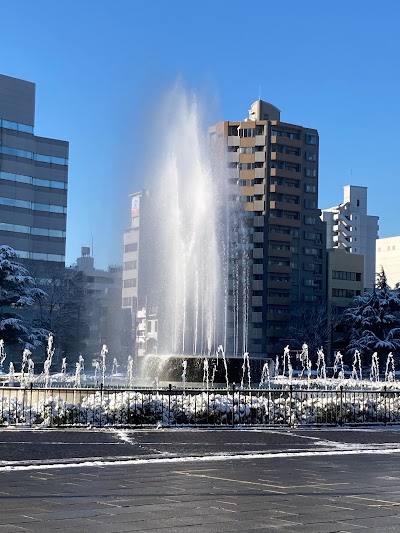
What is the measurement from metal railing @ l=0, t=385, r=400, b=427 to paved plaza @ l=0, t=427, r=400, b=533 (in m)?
2.19

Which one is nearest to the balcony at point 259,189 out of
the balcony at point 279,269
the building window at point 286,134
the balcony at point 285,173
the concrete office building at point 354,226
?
the balcony at point 285,173

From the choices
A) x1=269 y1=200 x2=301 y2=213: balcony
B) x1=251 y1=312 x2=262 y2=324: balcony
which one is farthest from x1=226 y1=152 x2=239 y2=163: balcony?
x1=251 y1=312 x2=262 y2=324: balcony

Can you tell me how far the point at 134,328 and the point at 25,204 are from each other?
77.4ft

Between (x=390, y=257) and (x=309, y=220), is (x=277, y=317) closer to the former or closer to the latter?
(x=309, y=220)

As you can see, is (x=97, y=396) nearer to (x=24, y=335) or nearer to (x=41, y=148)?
(x=24, y=335)

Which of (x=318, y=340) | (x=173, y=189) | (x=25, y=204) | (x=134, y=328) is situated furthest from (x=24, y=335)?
(x=134, y=328)

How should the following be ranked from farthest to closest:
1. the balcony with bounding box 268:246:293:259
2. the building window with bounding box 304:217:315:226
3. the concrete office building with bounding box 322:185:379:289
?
the concrete office building with bounding box 322:185:379:289
the building window with bounding box 304:217:315:226
the balcony with bounding box 268:246:293:259

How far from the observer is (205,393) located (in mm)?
24000

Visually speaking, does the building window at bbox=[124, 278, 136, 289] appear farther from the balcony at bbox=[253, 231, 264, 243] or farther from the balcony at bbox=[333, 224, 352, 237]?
the balcony at bbox=[333, 224, 352, 237]

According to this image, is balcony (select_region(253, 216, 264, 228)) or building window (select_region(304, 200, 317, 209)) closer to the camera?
balcony (select_region(253, 216, 264, 228))

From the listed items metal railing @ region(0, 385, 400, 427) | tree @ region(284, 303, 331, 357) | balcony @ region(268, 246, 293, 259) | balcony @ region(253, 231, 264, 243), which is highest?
balcony @ region(253, 231, 264, 243)

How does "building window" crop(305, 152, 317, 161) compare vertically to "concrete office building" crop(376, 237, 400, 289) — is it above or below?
above

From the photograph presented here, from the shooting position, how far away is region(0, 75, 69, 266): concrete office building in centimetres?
10975

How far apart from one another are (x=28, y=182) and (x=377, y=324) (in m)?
47.1
